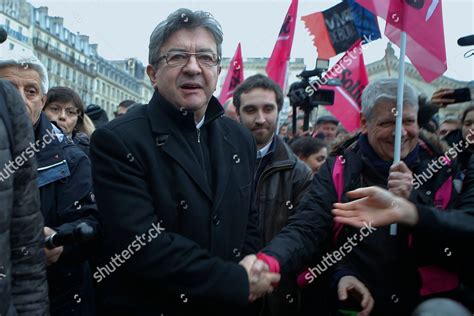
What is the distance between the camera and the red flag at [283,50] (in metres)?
5.81

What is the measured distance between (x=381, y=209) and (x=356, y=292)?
1.62 feet

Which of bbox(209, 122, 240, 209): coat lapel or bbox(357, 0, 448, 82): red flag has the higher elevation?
bbox(357, 0, 448, 82): red flag

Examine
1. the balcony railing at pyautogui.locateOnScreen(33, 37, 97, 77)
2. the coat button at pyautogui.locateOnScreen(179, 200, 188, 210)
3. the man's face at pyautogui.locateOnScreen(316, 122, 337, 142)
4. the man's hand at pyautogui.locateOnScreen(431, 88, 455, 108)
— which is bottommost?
the man's face at pyautogui.locateOnScreen(316, 122, 337, 142)

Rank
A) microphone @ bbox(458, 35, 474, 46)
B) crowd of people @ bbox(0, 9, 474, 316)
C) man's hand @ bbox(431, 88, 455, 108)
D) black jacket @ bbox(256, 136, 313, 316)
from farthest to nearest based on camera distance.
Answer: man's hand @ bbox(431, 88, 455, 108) < black jacket @ bbox(256, 136, 313, 316) < microphone @ bbox(458, 35, 474, 46) < crowd of people @ bbox(0, 9, 474, 316)

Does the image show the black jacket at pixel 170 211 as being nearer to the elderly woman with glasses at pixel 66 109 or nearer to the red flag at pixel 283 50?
the elderly woman with glasses at pixel 66 109

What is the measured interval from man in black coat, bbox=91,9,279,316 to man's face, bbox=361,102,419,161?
0.71 metres

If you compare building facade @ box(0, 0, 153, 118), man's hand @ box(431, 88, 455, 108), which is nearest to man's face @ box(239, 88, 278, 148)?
→ man's hand @ box(431, 88, 455, 108)

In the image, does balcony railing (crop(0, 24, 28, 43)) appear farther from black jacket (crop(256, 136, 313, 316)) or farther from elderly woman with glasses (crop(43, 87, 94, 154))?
black jacket (crop(256, 136, 313, 316))

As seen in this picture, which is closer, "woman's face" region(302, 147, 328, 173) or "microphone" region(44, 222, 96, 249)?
"microphone" region(44, 222, 96, 249)

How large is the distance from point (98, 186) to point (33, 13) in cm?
6043

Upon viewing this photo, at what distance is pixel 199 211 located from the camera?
6.40ft

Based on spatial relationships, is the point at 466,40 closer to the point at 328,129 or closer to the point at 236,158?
the point at 236,158

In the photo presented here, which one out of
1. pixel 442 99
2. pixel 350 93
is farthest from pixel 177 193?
pixel 350 93

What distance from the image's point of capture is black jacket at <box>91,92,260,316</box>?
182 centimetres
